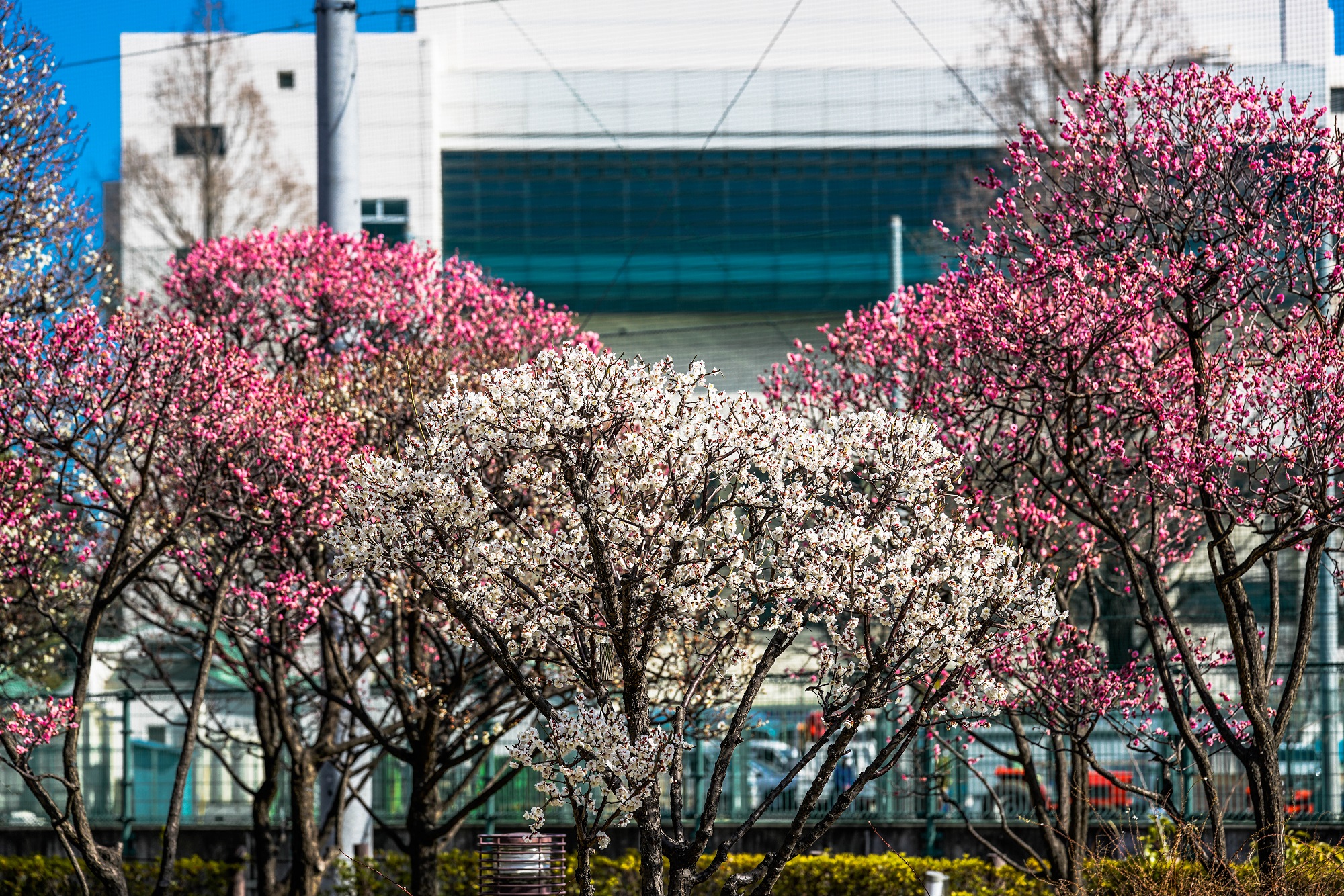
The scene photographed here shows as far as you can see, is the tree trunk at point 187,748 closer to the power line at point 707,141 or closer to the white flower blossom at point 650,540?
the white flower blossom at point 650,540

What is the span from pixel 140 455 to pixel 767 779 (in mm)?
8045

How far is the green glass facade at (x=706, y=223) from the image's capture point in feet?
95.0

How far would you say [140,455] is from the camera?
9414 millimetres

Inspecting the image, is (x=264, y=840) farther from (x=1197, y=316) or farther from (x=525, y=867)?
(x=1197, y=316)

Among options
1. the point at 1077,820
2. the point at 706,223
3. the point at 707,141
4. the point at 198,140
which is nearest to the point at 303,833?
the point at 1077,820

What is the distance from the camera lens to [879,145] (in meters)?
29.8

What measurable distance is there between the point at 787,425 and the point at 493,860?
3.71m

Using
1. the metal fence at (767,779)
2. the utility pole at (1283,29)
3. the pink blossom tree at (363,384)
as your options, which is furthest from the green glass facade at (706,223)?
the pink blossom tree at (363,384)

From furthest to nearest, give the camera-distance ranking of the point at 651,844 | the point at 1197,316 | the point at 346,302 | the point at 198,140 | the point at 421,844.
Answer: the point at 198,140 → the point at 346,302 → the point at 421,844 → the point at 1197,316 → the point at 651,844

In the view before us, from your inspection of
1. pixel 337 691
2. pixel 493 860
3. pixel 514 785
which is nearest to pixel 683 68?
pixel 514 785

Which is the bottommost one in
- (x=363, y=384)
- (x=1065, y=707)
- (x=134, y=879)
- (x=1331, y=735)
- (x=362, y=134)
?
(x=134, y=879)

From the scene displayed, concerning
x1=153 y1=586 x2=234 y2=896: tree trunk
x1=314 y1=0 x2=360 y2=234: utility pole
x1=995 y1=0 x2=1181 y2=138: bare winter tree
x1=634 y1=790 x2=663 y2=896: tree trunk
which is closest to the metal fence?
x1=153 y1=586 x2=234 y2=896: tree trunk

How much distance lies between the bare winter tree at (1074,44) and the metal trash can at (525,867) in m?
13.2

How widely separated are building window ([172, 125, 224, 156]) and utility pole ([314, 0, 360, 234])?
59.8 ft
